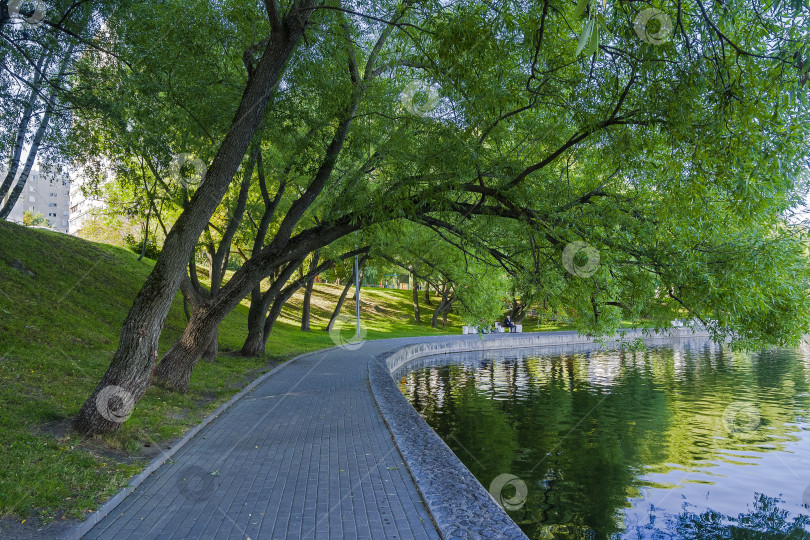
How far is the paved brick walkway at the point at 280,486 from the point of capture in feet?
16.8

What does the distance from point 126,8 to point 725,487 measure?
531 inches

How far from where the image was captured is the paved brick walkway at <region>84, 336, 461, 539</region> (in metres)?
5.12

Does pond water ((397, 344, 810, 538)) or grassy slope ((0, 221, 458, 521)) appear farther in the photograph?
pond water ((397, 344, 810, 538))

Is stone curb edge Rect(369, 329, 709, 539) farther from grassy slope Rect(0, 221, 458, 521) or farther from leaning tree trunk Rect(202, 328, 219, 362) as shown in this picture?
leaning tree trunk Rect(202, 328, 219, 362)

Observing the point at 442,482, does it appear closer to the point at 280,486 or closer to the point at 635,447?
the point at 280,486

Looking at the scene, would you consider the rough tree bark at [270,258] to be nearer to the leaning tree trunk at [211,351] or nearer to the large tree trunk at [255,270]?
the large tree trunk at [255,270]

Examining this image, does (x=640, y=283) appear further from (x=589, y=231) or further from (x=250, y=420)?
(x=250, y=420)

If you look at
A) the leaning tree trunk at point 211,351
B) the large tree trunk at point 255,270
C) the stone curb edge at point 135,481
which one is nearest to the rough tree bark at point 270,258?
the large tree trunk at point 255,270

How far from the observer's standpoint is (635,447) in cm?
1129

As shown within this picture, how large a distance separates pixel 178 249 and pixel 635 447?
A: 9243 mm

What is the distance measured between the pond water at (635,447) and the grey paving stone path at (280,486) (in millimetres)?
2304

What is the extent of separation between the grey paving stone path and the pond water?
2.30 metres

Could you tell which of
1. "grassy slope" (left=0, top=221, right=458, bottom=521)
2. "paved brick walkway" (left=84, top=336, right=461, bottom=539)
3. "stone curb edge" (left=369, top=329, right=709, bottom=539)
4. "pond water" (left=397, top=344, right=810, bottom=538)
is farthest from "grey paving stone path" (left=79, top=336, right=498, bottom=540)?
"pond water" (left=397, top=344, right=810, bottom=538)

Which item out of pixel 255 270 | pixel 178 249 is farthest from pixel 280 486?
pixel 255 270
